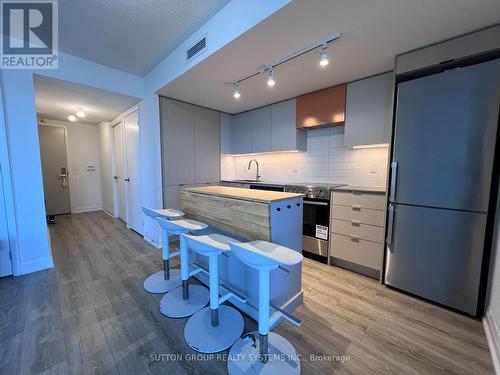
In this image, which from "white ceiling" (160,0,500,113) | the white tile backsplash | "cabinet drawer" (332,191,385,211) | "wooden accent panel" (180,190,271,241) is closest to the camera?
"white ceiling" (160,0,500,113)

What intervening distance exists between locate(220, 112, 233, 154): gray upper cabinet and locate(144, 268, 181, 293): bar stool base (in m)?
2.46

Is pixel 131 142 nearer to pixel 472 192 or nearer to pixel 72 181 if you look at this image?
pixel 72 181

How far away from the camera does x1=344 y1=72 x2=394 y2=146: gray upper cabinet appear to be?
7.47ft

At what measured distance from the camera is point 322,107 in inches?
109

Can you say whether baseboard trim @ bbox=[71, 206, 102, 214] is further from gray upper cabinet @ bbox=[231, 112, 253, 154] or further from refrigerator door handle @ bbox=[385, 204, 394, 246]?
refrigerator door handle @ bbox=[385, 204, 394, 246]

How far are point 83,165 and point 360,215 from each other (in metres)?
6.68

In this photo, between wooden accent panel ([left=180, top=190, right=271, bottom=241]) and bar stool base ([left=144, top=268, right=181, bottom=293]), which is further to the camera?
bar stool base ([left=144, top=268, right=181, bottom=293])

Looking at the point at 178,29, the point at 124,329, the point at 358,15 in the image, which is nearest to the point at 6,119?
the point at 178,29

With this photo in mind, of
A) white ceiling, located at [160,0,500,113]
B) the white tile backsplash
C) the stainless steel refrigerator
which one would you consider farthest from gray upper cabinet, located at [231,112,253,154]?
the stainless steel refrigerator

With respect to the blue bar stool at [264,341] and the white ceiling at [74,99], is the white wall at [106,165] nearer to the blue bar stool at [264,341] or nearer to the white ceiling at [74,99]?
the white ceiling at [74,99]

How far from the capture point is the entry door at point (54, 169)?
4801 millimetres

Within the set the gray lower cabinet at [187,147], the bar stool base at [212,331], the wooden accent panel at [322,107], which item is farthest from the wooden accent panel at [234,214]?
the wooden accent panel at [322,107]

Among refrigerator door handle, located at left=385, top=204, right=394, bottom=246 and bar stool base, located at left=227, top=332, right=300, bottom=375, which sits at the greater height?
refrigerator door handle, located at left=385, top=204, right=394, bottom=246

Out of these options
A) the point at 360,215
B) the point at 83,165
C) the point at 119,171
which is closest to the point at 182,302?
the point at 360,215
